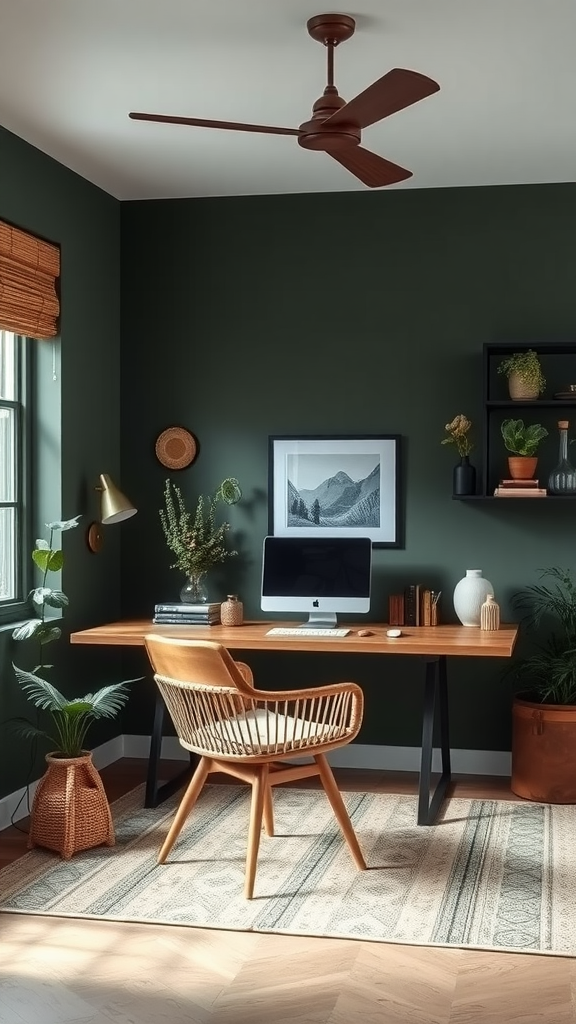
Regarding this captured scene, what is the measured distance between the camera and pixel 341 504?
17.3 ft

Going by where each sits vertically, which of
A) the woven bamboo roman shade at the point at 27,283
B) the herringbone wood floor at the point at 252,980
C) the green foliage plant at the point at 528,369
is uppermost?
the woven bamboo roman shade at the point at 27,283

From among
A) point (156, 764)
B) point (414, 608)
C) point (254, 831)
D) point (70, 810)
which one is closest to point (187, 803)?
point (254, 831)

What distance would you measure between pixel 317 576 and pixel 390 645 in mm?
663

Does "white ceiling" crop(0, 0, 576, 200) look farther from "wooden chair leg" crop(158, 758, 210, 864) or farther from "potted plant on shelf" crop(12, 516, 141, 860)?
"wooden chair leg" crop(158, 758, 210, 864)

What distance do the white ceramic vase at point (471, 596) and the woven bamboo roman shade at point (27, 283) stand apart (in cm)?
206

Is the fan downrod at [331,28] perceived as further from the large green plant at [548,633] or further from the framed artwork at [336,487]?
the large green plant at [548,633]

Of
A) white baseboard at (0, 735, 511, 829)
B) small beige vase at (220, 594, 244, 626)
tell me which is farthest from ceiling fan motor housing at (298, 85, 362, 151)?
white baseboard at (0, 735, 511, 829)

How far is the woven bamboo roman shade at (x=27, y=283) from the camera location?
14.4 ft

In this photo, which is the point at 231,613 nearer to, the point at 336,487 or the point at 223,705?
the point at 336,487

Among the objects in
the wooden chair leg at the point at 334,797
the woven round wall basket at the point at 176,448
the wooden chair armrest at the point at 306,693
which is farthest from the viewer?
the woven round wall basket at the point at 176,448

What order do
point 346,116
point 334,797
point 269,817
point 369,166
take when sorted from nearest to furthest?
point 346,116, point 369,166, point 334,797, point 269,817

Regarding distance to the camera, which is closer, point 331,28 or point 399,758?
point 331,28

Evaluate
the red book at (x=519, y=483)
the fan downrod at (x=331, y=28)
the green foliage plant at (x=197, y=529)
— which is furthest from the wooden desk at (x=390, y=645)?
the fan downrod at (x=331, y=28)

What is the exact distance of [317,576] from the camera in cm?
495
